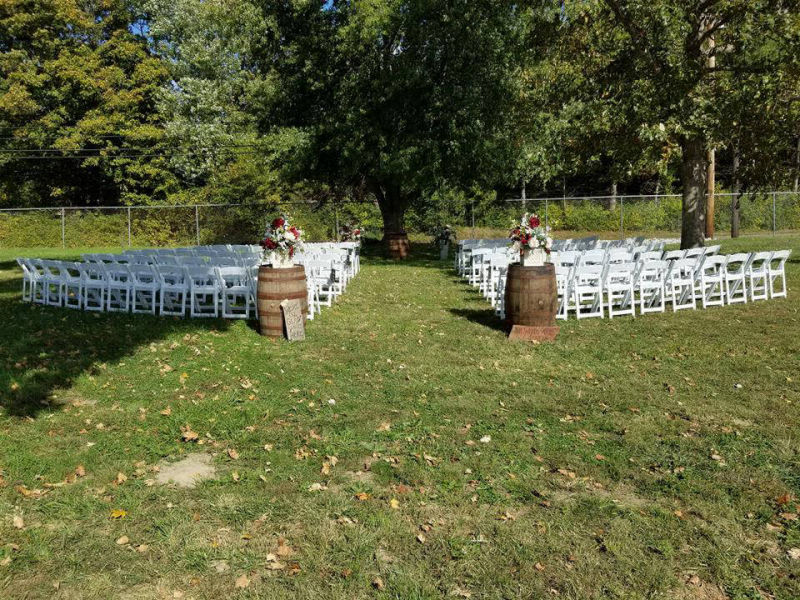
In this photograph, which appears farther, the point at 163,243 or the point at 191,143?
the point at 191,143

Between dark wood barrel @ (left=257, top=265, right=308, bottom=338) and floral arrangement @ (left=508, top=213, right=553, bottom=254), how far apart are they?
3172 millimetres

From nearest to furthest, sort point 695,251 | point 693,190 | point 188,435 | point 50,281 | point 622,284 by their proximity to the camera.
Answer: point 188,435 < point 622,284 < point 695,251 < point 50,281 < point 693,190

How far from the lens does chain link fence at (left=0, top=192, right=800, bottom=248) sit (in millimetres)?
29094

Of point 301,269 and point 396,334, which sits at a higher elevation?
point 301,269

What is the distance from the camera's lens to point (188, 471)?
4.60 meters

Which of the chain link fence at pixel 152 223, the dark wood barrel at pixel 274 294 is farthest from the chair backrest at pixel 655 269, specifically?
the chain link fence at pixel 152 223

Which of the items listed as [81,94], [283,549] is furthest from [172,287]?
[81,94]

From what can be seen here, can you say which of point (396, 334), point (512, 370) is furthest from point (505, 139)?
point (512, 370)

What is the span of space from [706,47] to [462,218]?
14165 millimetres

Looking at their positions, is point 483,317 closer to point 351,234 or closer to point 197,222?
point 351,234

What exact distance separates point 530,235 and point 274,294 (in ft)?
12.1

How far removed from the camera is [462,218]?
2945cm

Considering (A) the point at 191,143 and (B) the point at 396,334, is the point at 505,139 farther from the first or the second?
(A) the point at 191,143

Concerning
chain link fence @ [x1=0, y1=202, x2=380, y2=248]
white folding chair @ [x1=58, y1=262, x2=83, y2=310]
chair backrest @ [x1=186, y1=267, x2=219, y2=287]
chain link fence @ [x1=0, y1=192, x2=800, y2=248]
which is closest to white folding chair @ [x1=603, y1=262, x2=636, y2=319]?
chair backrest @ [x1=186, y1=267, x2=219, y2=287]
